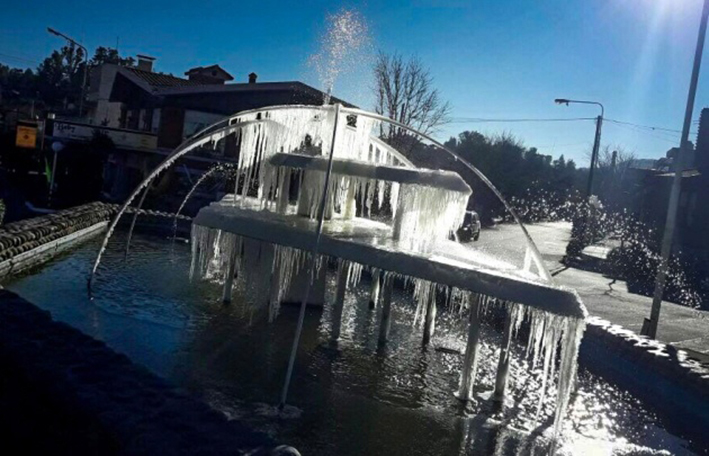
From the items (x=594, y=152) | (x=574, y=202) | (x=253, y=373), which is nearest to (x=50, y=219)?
(x=253, y=373)

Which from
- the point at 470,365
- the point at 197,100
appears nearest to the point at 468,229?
the point at 197,100

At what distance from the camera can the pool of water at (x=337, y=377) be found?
7.15 m

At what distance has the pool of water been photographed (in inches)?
282

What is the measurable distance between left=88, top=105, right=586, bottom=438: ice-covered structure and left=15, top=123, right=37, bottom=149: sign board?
22450mm

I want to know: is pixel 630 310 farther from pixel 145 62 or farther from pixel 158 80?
pixel 145 62

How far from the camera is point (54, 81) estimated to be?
3236 inches

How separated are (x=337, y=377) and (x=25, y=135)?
2895cm

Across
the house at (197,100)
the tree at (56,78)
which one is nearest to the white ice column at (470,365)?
the house at (197,100)

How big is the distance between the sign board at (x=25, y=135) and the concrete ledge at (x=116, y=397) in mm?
29305

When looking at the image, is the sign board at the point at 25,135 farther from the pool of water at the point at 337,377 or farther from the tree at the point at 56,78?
the tree at the point at 56,78

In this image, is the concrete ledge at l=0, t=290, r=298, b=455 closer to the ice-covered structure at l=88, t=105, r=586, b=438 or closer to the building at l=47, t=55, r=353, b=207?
the ice-covered structure at l=88, t=105, r=586, b=438

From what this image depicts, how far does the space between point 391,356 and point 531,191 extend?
6078cm

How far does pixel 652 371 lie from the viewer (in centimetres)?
1045

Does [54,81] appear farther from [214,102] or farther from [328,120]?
[328,120]
